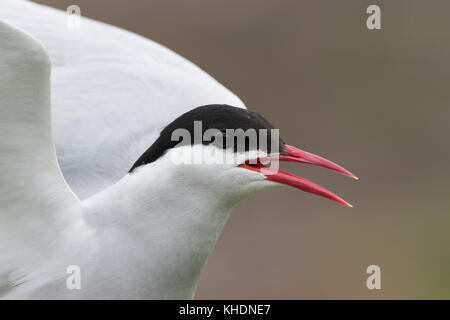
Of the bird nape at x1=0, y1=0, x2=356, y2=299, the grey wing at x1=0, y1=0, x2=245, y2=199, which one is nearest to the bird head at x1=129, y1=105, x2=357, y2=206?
the bird nape at x1=0, y1=0, x2=356, y2=299

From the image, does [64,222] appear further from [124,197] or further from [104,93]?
[104,93]

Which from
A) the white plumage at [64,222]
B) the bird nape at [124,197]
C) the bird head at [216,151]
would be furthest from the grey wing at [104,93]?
the bird head at [216,151]

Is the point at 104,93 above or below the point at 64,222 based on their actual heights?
above

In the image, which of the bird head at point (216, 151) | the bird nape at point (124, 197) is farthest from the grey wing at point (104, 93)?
the bird head at point (216, 151)

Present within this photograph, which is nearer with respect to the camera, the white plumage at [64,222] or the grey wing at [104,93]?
the white plumage at [64,222]

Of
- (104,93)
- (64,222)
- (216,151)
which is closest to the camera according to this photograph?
(216,151)

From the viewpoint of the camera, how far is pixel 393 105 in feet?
18.2

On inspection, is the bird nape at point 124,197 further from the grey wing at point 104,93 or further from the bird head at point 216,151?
the grey wing at point 104,93

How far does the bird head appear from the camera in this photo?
4.82 feet

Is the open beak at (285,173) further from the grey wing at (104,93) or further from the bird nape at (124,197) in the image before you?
the grey wing at (104,93)

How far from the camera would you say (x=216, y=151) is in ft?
4.84

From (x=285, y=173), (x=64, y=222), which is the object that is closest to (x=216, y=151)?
(x=285, y=173)

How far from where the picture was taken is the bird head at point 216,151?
1.47 m

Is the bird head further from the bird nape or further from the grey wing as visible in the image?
the grey wing
